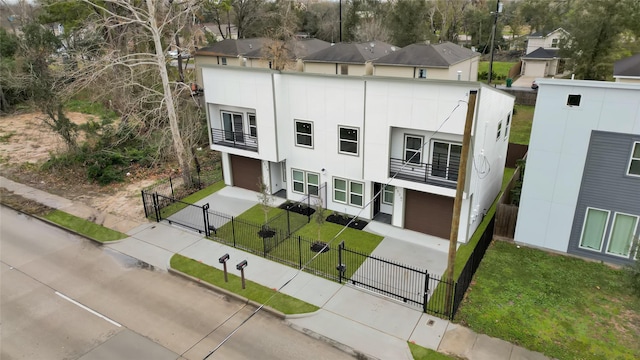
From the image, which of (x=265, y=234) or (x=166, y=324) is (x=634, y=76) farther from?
(x=166, y=324)

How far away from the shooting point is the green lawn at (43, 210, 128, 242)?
63.4 feet

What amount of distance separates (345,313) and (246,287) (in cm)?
391

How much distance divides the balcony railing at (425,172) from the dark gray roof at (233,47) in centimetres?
2705

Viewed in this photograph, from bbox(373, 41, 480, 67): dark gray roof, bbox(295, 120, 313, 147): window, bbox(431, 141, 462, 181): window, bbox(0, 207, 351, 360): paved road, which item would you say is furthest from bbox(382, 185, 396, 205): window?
bbox(373, 41, 480, 67): dark gray roof

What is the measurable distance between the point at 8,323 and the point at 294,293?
382 inches

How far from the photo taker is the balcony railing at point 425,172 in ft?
56.7

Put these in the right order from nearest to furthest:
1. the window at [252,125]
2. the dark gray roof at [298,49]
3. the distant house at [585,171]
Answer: the distant house at [585,171] < the window at [252,125] < the dark gray roof at [298,49]

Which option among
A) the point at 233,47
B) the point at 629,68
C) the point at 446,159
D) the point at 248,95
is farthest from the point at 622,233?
the point at 233,47

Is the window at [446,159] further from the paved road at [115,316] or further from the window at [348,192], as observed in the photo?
the paved road at [115,316]

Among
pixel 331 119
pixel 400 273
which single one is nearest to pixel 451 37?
pixel 331 119

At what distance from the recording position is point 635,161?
14.7 m

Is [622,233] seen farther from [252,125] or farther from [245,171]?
[245,171]

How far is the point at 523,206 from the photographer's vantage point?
1691 cm

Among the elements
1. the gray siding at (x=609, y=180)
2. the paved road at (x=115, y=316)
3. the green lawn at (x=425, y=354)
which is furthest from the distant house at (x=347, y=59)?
the green lawn at (x=425, y=354)
